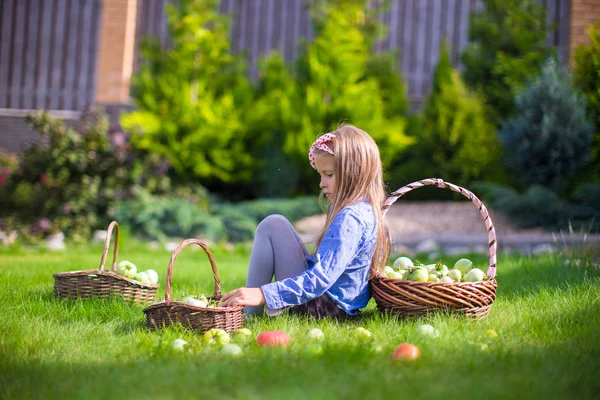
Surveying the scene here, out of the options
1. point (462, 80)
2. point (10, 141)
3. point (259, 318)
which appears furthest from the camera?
point (10, 141)

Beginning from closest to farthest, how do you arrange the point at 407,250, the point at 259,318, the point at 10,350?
1. the point at 10,350
2. the point at 259,318
3. the point at 407,250

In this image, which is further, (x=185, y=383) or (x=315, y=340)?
(x=315, y=340)

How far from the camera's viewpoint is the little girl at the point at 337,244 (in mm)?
2746

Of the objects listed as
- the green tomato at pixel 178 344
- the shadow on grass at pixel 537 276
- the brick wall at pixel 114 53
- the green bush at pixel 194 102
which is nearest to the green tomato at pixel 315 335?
the green tomato at pixel 178 344

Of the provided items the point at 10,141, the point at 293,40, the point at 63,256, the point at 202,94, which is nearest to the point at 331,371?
the point at 63,256

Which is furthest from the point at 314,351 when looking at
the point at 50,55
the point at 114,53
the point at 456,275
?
the point at 50,55

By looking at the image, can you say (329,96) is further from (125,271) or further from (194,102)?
(125,271)

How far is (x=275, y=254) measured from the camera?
3045 millimetres

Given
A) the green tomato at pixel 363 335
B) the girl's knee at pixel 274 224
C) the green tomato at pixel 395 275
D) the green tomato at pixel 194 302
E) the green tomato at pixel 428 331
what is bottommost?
the green tomato at pixel 363 335

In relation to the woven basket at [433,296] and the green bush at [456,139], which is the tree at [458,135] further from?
the woven basket at [433,296]

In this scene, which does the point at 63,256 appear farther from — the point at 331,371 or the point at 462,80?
the point at 462,80

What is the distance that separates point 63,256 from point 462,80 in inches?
227

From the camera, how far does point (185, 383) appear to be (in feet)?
6.35

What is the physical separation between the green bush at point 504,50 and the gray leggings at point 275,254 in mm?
5866
